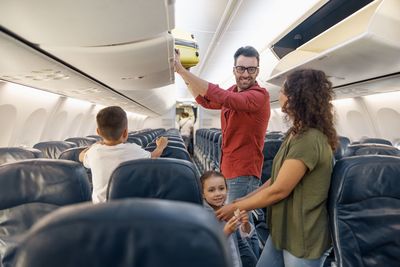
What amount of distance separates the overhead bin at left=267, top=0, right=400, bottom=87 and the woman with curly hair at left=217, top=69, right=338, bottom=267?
1.91 m

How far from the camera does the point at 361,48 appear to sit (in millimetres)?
3611

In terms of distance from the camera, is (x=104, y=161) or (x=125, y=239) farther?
(x=104, y=161)

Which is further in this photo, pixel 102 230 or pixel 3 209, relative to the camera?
pixel 3 209

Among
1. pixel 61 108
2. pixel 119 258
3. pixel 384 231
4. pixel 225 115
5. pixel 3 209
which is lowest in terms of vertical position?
pixel 384 231

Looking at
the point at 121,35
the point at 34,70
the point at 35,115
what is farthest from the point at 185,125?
the point at 121,35

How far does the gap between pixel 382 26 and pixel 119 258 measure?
3.49m

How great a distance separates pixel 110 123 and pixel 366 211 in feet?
5.86

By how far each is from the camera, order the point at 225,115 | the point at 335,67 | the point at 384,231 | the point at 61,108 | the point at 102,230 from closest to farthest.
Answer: the point at 102,230 < the point at 384,231 < the point at 225,115 < the point at 335,67 < the point at 61,108

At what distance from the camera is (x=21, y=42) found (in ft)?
9.14

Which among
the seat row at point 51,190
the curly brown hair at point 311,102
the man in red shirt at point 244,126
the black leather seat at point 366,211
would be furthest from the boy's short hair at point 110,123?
the black leather seat at point 366,211

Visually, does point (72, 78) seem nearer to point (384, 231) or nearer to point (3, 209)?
point (3, 209)

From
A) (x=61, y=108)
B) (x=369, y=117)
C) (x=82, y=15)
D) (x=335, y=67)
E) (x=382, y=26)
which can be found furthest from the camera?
(x=61, y=108)

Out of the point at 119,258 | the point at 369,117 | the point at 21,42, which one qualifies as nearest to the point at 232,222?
the point at 119,258

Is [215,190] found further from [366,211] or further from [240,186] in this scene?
[366,211]
